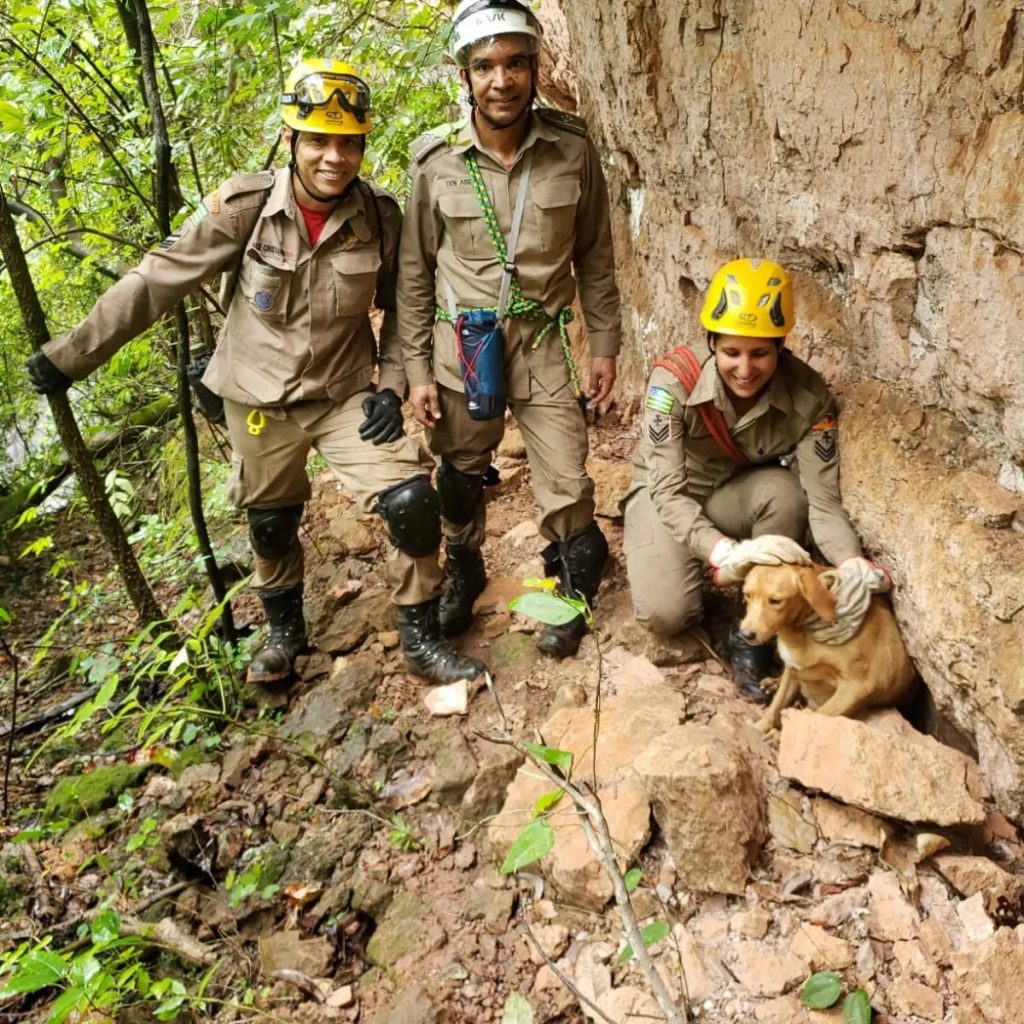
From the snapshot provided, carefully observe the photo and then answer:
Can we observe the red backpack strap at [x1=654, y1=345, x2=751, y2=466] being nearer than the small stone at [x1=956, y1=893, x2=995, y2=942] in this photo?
No

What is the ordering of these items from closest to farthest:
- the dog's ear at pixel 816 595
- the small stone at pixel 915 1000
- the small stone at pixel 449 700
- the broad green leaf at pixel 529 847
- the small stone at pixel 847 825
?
the broad green leaf at pixel 529 847
the small stone at pixel 915 1000
the small stone at pixel 847 825
the dog's ear at pixel 816 595
the small stone at pixel 449 700

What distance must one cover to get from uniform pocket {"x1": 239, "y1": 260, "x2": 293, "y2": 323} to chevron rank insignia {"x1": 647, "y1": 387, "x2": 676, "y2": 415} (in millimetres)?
1843

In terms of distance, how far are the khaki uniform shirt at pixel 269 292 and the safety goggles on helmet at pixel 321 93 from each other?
0.35 metres

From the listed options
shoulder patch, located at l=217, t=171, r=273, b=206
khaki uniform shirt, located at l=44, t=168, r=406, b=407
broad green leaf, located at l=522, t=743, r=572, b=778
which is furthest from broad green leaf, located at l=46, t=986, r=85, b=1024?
shoulder patch, located at l=217, t=171, r=273, b=206

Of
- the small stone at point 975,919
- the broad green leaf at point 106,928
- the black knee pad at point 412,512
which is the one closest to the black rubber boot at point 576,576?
the black knee pad at point 412,512

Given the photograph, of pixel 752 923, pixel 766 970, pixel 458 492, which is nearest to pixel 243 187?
pixel 458 492

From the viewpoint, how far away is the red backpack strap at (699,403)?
3990mm

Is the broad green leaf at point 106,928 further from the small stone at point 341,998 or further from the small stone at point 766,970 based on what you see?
the small stone at point 766,970

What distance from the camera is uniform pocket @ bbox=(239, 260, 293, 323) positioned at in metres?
3.93

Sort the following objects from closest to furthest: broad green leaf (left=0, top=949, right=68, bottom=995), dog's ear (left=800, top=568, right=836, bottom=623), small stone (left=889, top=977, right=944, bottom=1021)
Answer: broad green leaf (left=0, top=949, right=68, bottom=995), small stone (left=889, top=977, right=944, bottom=1021), dog's ear (left=800, top=568, right=836, bottom=623)

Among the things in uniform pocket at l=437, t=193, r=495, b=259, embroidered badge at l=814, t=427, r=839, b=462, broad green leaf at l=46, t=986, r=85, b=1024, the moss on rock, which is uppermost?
uniform pocket at l=437, t=193, r=495, b=259

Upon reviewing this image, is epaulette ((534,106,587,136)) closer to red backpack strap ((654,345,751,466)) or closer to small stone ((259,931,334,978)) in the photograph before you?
red backpack strap ((654,345,751,466))

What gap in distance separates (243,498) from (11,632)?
12.4ft

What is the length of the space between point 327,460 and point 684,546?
6.29ft
